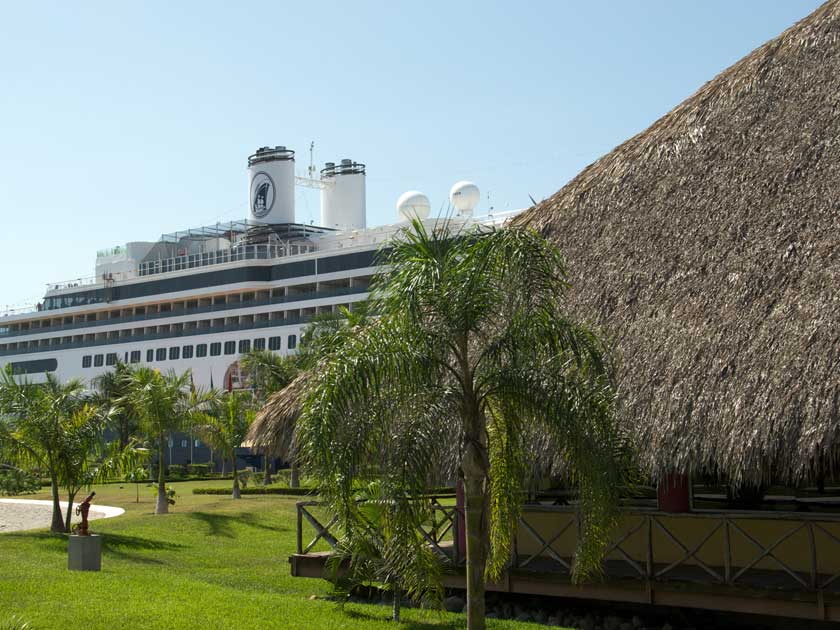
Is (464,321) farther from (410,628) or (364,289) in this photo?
(364,289)

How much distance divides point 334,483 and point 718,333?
4.27 metres

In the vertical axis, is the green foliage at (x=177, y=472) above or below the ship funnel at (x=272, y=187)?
below

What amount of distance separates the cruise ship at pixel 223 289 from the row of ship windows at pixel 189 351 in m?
0.06

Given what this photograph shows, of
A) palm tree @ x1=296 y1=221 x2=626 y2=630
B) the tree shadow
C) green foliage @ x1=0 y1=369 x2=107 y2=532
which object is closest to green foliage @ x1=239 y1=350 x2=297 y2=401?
the tree shadow

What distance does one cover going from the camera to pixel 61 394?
18.5 meters

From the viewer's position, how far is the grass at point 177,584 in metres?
10.6

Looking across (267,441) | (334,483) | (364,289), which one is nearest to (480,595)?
(334,483)

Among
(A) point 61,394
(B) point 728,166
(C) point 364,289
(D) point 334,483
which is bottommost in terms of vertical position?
(D) point 334,483

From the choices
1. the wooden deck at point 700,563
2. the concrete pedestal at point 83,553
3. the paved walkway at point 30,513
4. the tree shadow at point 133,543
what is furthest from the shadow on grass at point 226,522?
the wooden deck at point 700,563

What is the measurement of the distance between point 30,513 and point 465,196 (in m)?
29.3

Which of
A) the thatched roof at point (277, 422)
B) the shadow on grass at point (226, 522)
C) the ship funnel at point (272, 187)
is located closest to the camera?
the thatched roof at point (277, 422)

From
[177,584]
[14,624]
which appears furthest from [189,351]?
[14,624]

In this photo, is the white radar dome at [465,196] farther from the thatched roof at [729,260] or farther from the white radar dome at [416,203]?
the thatched roof at [729,260]

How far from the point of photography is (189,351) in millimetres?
59406
